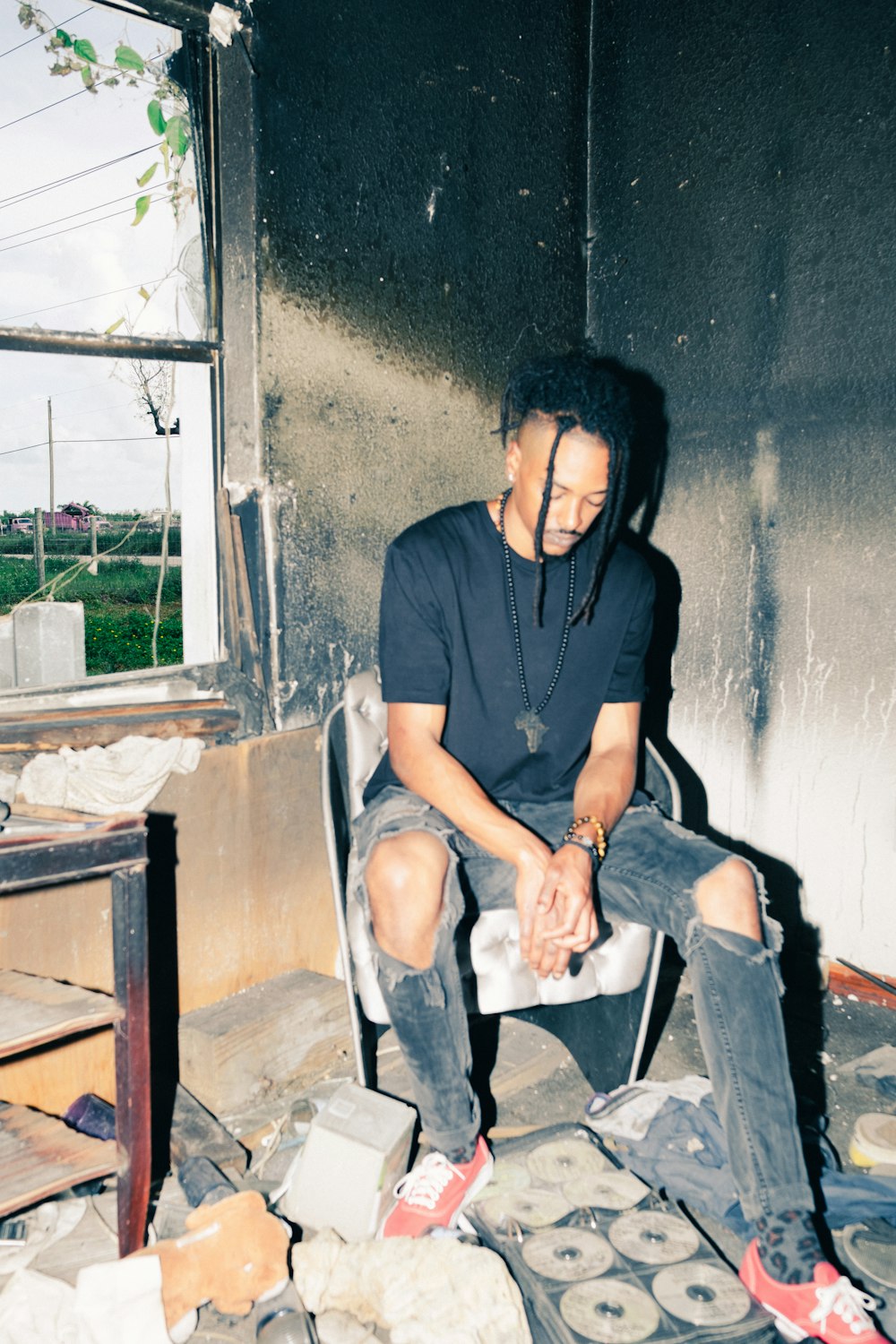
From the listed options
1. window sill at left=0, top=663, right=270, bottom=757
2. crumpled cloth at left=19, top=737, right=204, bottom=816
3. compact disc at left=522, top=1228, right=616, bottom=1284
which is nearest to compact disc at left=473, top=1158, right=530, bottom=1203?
compact disc at left=522, top=1228, right=616, bottom=1284

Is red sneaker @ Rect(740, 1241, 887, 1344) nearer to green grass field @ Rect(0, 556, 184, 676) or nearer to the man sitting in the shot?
the man sitting

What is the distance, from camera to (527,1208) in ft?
5.86

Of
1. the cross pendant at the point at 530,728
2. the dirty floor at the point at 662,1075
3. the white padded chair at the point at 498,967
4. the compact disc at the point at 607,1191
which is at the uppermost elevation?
the cross pendant at the point at 530,728

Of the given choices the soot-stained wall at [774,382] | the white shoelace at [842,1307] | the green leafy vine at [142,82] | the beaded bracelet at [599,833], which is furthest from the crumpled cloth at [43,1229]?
the green leafy vine at [142,82]

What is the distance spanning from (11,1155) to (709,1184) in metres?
1.36

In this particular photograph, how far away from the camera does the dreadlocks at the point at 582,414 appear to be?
2004 millimetres

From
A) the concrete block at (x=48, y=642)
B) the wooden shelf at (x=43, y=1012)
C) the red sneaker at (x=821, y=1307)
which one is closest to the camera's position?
the red sneaker at (x=821, y=1307)

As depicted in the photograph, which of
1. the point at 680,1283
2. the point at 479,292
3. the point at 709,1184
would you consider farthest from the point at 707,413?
the point at 680,1283

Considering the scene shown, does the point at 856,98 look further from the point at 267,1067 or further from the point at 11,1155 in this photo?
the point at 11,1155

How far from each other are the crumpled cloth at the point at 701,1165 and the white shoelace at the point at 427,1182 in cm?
41

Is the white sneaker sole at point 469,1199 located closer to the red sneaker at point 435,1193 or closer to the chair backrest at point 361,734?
the red sneaker at point 435,1193

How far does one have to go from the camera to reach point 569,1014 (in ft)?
7.65

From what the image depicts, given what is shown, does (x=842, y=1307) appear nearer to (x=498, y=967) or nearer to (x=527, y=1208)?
(x=527, y=1208)

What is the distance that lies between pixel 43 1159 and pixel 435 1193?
0.74m
